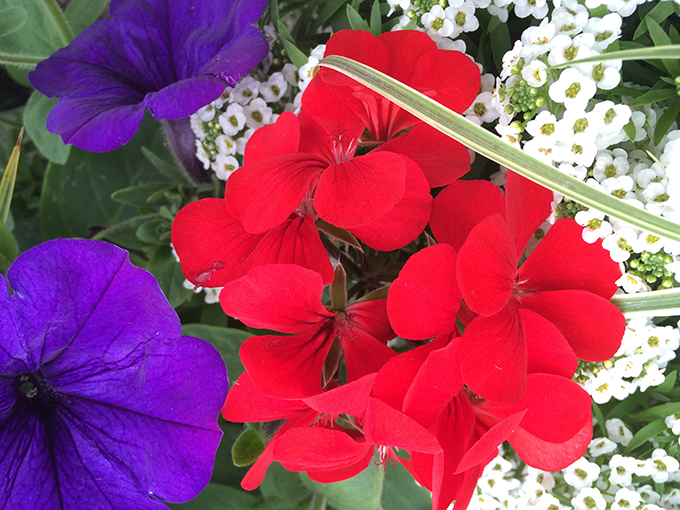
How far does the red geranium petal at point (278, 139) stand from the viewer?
369 millimetres

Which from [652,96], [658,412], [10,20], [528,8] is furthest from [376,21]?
[658,412]

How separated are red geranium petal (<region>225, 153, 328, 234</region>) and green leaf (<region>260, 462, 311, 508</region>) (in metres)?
0.38

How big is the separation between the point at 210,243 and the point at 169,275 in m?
0.25

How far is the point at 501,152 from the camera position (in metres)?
0.35

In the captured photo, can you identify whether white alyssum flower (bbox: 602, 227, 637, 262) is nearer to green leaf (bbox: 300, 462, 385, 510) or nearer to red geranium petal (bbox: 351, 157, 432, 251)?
red geranium petal (bbox: 351, 157, 432, 251)

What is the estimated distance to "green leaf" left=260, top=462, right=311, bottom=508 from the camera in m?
0.62

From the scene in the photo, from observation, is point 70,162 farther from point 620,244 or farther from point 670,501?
point 670,501

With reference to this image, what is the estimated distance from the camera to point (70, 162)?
72cm

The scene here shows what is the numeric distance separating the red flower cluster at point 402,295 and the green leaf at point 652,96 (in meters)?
0.10

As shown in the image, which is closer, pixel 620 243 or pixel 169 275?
pixel 620 243

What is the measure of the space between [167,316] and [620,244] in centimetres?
34

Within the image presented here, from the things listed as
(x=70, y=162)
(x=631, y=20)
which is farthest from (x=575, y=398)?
(x=70, y=162)

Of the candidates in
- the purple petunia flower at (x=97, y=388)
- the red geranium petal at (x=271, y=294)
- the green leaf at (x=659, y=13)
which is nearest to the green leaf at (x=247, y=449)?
the purple petunia flower at (x=97, y=388)

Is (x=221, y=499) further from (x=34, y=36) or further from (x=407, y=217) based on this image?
(x=34, y=36)
